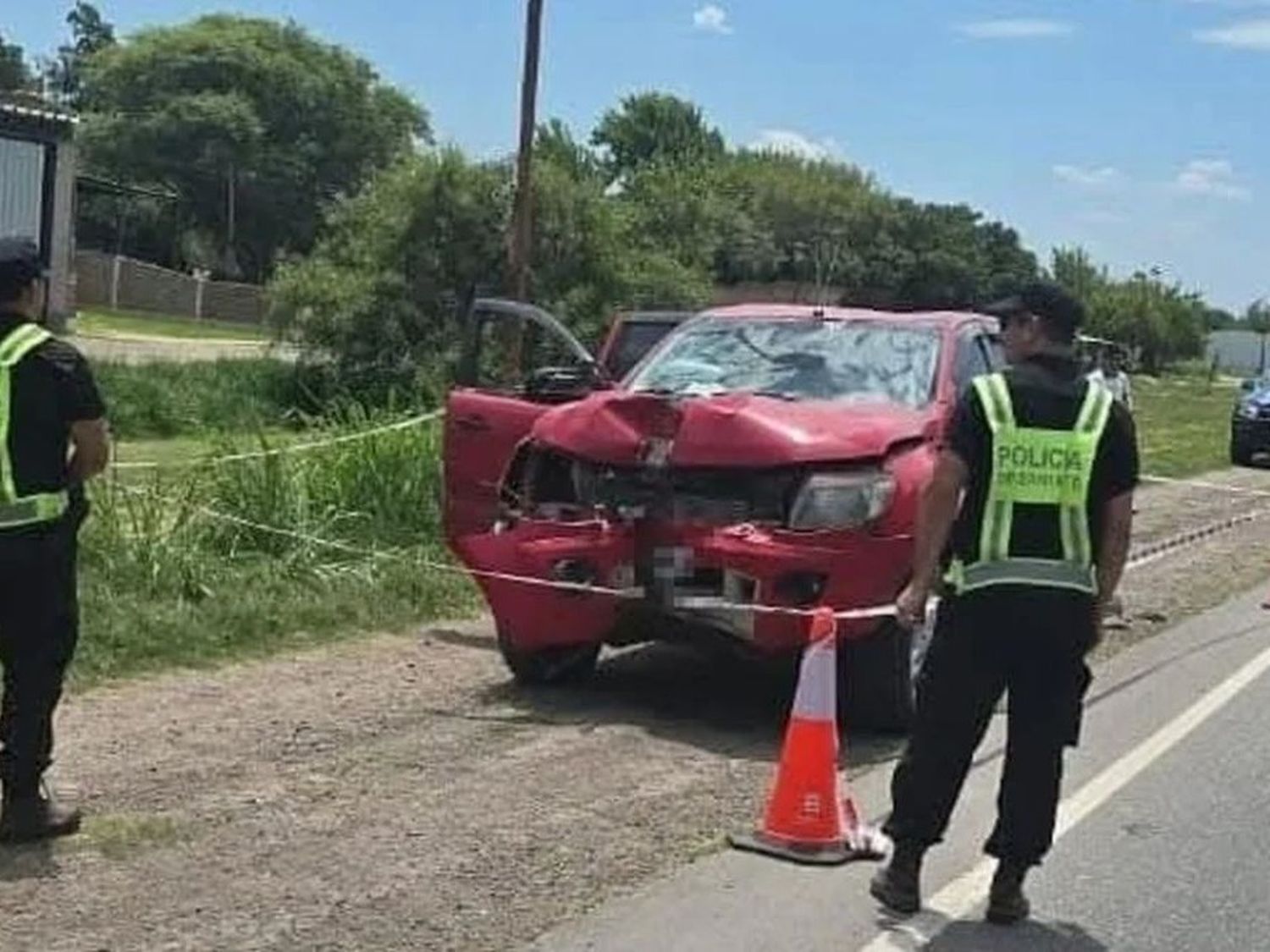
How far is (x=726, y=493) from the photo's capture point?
8.36 m

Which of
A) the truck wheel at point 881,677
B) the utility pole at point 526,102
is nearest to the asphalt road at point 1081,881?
the truck wheel at point 881,677

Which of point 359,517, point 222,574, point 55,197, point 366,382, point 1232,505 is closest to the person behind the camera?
point 222,574

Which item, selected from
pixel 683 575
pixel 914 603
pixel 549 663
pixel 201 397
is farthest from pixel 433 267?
pixel 914 603

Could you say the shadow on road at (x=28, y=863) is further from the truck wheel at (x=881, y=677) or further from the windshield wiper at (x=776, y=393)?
the windshield wiper at (x=776, y=393)

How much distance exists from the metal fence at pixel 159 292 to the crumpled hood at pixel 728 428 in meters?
56.3

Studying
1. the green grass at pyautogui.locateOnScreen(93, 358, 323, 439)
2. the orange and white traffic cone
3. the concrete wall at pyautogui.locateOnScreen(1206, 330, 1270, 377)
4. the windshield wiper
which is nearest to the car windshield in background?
the windshield wiper

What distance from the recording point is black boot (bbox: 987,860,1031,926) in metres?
5.83

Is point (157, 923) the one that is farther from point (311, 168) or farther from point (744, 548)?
point (311, 168)

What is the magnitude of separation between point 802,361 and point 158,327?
44097 mm

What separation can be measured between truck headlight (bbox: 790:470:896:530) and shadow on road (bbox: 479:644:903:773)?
0.84m

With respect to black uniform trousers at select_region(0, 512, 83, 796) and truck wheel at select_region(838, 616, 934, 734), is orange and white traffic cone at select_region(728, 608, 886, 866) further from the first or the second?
black uniform trousers at select_region(0, 512, 83, 796)

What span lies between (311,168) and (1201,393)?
140ft

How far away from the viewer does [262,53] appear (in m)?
96.8

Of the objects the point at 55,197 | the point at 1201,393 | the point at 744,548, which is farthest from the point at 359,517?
the point at 1201,393
